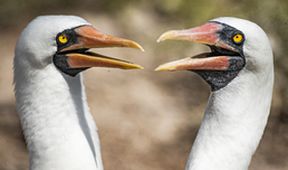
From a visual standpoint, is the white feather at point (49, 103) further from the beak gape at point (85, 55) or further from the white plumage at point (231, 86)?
A: the white plumage at point (231, 86)

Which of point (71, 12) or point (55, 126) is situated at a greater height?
point (55, 126)

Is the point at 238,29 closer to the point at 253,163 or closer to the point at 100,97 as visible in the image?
the point at 253,163

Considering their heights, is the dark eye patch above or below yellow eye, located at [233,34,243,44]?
below

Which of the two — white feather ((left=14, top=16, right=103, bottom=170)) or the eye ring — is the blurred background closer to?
white feather ((left=14, top=16, right=103, bottom=170))

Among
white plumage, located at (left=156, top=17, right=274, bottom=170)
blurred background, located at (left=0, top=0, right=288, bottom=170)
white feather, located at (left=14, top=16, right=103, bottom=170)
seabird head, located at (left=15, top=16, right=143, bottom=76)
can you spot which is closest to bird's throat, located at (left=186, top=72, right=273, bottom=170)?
white plumage, located at (left=156, top=17, right=274, bottom=170)

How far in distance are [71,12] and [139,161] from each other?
3843mm

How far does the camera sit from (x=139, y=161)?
13.0 meters

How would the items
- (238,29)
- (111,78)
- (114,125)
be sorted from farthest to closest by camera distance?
1. (111,78)
2. (114,125)
3. (238,29)

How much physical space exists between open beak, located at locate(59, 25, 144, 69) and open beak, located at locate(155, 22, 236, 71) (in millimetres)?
326

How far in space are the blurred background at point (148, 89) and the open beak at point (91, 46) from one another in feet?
17.3

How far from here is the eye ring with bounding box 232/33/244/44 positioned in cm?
734

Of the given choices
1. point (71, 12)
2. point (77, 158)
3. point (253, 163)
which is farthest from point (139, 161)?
point (77, 158)

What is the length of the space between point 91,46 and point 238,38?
1.24 metres

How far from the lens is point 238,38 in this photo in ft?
24.1
